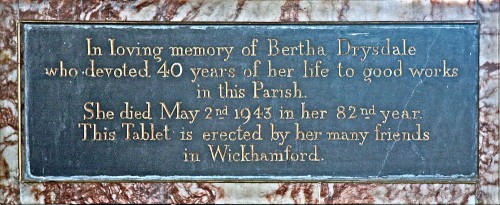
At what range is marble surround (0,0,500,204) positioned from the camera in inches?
155

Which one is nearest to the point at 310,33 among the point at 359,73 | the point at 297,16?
the point at 297,16

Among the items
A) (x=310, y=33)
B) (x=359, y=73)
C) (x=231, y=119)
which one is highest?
(x=310, y=33)

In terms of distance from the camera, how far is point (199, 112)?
3930mm

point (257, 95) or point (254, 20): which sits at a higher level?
point (254, 20)

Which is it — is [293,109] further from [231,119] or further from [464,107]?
[464,107]

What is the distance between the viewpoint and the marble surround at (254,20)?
3928mm

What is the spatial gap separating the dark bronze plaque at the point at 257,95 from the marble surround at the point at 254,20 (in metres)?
0.07

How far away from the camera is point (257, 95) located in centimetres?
393

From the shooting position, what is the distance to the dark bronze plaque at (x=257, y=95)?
3.91 meters

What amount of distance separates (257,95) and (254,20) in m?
0.47

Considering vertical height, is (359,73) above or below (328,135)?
above

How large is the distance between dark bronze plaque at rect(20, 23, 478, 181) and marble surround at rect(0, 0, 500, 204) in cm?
7

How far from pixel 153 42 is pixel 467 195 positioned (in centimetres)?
221

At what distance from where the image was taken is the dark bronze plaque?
3.91 m
